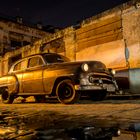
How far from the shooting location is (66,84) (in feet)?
26.0

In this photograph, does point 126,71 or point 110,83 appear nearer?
point 110,83

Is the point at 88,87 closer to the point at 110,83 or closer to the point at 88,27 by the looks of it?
the point at 110,83

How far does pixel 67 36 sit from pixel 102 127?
13.3m

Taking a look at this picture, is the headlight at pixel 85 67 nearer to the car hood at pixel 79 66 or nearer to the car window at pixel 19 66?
the car hood at pixel 79 66

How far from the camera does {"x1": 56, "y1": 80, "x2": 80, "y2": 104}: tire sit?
7660mm

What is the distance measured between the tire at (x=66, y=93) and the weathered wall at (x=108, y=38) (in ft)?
15.8

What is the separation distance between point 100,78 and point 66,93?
103cm

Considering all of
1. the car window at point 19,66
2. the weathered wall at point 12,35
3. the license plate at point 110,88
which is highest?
the weathered wall at point 12,35

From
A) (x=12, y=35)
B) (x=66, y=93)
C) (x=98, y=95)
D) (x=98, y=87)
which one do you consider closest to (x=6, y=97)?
(x=66, y=93)

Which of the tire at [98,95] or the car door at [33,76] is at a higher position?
the car door at [33,76]

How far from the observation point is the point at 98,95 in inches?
349

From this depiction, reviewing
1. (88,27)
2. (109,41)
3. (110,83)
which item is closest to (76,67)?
(110,83)

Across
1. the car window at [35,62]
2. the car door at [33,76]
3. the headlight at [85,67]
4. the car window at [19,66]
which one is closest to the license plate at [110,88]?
the headlight at [85,67]

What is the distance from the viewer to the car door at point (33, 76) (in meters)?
8.81
